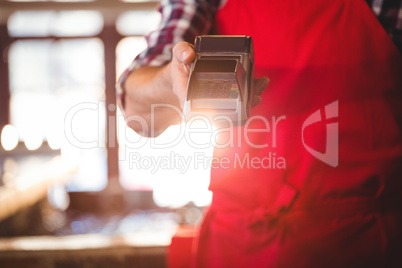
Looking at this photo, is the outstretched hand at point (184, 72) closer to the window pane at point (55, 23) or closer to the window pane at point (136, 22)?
the window pane at point (136, 22)

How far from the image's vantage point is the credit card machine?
17.5 inches

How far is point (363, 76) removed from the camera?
0.66 meters

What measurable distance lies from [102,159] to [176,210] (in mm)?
940

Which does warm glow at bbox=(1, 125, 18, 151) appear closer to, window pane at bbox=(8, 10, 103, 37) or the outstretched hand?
window pane at bbox=(8, 10, 103, 37)

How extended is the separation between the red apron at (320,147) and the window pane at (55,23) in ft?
11.6

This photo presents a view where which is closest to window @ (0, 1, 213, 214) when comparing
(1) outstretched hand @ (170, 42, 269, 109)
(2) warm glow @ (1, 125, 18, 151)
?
(2) warm glow @ (1, 125, 18, 151)

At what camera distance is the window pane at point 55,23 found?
3896 millimetres

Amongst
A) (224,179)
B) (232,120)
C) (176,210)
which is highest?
(232,120)

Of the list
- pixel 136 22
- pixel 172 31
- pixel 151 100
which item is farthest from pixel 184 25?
pixel 136 22

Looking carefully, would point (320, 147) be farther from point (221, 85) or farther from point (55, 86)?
point (55, 86)

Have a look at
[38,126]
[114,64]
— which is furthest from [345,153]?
[38,126]

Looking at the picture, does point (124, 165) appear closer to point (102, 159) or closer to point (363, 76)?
point (102, 159)

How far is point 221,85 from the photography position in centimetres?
45

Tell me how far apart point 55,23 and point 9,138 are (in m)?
1.23
